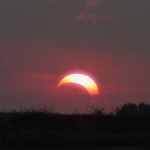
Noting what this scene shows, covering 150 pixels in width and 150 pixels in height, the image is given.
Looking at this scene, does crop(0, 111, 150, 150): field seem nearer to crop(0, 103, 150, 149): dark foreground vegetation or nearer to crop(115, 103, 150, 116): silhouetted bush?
crop(0, 103, 150, 149): dark foreground vegetation

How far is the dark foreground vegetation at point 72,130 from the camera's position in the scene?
1631 inches

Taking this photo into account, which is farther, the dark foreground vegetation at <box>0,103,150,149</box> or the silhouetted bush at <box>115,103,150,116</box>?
the silhouetted bush at <box>115,103,150,116</box>

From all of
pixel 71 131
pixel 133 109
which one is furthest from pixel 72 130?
pixel 133 109

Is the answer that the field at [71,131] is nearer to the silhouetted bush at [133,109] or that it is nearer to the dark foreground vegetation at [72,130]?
the dark foreground vegetation at [72,130]

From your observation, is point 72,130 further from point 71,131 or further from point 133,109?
point 133,109

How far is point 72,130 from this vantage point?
46625 millimetres

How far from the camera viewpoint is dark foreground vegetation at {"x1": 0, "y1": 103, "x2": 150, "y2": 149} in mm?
41438

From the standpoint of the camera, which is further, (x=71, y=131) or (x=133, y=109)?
(x=133, y=109)

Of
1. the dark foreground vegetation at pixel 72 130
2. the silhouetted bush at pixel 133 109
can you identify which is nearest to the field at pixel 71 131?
the dark foreground vegetation at pixel 72 130

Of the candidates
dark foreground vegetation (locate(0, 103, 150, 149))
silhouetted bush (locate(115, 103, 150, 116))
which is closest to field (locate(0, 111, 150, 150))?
dark foreground vegetation (locate(0, 103, 150, 149))

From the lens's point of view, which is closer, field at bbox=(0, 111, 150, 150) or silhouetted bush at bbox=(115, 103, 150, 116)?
field at bbox=(0, 111, 150, 150)

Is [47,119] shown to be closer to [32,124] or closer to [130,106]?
[32,124]

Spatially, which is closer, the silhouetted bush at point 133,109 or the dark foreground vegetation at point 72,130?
the dark foreground vegetation at point 72,130

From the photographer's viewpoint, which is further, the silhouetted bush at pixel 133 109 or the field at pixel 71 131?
the silhouetted bush at pixel 133 109
